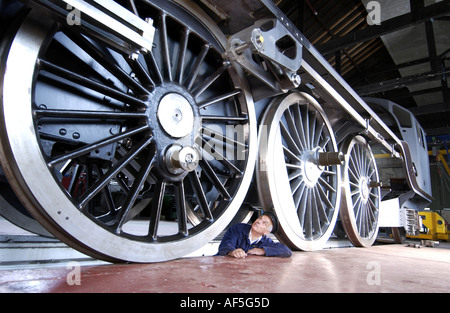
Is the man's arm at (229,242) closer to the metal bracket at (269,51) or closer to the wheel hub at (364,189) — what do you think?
the metal bracket at (269,51)

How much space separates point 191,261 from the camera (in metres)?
1.42

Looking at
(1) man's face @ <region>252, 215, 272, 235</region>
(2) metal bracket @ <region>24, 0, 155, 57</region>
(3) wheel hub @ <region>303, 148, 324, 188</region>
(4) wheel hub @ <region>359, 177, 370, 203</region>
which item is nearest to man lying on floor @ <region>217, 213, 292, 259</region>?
(1) man's face @ <region>252, 215, 272, 235</region>

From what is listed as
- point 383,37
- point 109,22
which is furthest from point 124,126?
point 383,37

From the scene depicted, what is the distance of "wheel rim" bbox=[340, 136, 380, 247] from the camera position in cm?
297

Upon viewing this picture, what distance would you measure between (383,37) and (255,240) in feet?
17.9

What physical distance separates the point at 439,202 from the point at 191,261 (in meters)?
11.0

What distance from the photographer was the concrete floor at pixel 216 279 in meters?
0.89

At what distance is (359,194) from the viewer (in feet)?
11.1

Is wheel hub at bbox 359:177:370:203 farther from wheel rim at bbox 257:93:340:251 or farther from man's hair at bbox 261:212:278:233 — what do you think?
man's hair at bbox 261:212:278:233

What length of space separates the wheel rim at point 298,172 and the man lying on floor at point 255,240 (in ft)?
0.50

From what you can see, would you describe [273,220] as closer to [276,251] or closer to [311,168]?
[276,251]

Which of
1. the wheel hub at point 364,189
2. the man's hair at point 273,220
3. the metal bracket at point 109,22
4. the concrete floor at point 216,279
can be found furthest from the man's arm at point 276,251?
the wheel hub at point 364,189

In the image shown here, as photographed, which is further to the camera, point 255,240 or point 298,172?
point 298,172
